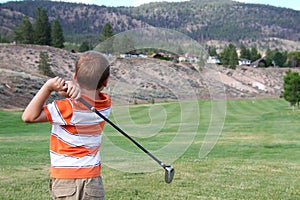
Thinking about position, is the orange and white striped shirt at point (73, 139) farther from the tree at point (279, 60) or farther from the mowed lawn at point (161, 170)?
the tree at point (279, 60)

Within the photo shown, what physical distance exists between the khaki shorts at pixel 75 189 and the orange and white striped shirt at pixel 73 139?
0.04 meters

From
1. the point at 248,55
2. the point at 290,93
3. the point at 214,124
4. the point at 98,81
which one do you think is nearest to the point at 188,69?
the point at 214,124

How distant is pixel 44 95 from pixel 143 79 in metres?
3.26

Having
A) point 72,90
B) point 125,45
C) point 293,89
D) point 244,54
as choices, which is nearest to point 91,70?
point 72,90

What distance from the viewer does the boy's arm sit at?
3.34 meters

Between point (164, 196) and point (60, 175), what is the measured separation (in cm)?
384

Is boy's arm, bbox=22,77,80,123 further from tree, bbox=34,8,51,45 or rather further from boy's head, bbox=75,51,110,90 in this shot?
tree, bbox=34,8,51,45

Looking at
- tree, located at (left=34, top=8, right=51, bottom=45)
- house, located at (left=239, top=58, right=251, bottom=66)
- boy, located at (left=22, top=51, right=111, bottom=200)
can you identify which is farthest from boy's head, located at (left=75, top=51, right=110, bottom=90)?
house, located at (left=239, top=58, right=251, bottom=66)

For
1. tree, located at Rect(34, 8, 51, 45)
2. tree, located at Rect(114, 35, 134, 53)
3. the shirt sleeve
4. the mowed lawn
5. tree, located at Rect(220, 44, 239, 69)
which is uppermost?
tree, located at Rect(114, 35, 134, 53)

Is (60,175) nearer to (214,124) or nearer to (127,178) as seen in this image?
(214,124)

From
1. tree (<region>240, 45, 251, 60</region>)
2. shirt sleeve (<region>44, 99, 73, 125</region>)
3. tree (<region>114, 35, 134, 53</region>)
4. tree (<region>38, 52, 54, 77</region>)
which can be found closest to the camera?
shirt sleeve (<region>44, 99, 73, 125</region>)

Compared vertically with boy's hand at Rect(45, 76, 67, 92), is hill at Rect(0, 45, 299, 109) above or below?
below

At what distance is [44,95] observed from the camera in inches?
134

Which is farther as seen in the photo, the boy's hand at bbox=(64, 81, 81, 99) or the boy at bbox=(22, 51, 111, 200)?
the boy at bbox=(22, 51, 111, 200)
